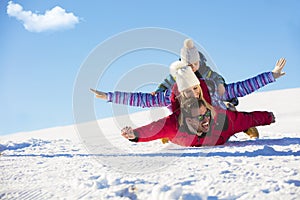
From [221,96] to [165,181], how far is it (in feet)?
6.30

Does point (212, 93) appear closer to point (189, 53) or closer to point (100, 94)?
point (189, 53)

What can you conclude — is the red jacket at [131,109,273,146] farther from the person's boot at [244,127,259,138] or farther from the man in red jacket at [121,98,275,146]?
the person's boot at [244,127,259,138]

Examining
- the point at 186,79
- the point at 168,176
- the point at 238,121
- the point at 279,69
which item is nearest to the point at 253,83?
the point at 279,69

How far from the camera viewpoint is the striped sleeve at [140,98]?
3.46 m

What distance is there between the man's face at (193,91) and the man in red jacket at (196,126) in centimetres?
4

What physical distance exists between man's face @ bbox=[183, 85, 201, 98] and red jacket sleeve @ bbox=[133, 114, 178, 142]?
244mm

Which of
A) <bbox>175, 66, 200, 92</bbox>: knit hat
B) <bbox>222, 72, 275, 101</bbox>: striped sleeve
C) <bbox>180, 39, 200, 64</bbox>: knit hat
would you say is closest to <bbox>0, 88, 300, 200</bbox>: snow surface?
<bbox>175, 66, 200, 92</bbox>: knit hat

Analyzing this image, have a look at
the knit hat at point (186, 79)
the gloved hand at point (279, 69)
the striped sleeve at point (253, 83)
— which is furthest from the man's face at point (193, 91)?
the gloved hand at point (279, 69)

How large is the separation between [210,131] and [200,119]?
0.55 feet

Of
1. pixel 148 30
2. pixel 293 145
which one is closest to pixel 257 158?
pixel 293 145

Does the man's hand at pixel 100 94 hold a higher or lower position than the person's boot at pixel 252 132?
higher

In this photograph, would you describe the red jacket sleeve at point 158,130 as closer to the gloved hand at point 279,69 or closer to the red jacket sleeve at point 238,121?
the red jacket sleeve at point 238,121

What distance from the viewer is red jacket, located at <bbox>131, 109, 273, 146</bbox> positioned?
2911mm

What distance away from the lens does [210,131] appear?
9.89ft
